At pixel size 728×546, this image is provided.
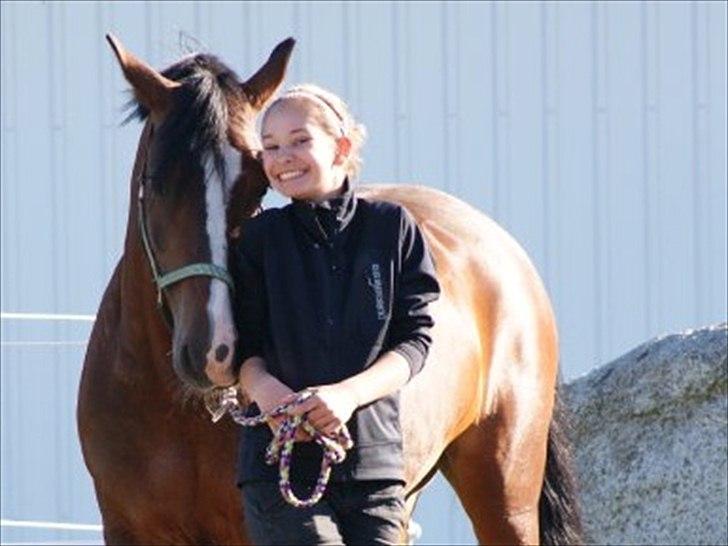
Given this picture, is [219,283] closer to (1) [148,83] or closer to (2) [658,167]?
(1) [148,83]

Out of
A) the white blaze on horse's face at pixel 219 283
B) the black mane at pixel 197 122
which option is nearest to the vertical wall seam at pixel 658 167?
the black mane at pixel 197 122

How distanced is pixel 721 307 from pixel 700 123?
2.80ft

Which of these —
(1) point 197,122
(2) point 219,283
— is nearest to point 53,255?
(1) point 197,122

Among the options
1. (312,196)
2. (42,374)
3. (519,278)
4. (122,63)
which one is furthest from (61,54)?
(312,196)

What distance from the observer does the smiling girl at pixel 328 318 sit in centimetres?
460

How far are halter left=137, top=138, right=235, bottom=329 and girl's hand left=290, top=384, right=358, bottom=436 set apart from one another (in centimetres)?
50

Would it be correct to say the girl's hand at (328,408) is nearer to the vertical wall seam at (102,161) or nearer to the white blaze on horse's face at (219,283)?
the white blaze on horse's face at (219,283)

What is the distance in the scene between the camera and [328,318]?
463cm

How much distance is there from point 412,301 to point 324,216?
0.79ft

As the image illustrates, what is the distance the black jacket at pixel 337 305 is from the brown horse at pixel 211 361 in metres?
0.15

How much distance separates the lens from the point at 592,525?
7961 mm

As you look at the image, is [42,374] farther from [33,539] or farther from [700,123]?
[700,123]

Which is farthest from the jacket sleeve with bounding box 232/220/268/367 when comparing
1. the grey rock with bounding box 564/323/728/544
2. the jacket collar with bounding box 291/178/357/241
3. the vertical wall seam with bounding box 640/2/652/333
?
the vertical wall seam with bounding box 640/2/652/333

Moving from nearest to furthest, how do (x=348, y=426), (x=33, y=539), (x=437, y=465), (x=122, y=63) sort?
1. (x=348, y=426)
2. (x=122, y=63)
3. (x=437, y=465)
4. (x=33, y=539)
